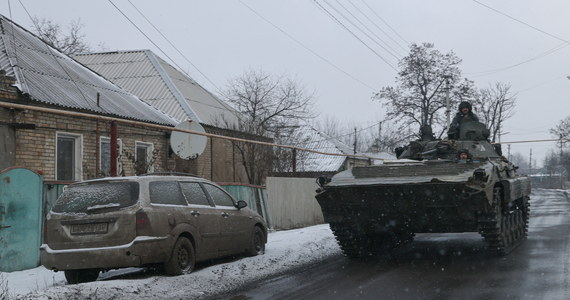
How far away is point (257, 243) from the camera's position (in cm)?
1041

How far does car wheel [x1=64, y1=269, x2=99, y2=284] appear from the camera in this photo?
25.6 feet

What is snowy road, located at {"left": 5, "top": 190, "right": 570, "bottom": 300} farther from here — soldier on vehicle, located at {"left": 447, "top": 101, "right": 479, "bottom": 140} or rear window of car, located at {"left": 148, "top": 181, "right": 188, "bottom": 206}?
soldier on vehicle, located at {"left": 447, "top": 101, "right": 479, "bottom": 140}

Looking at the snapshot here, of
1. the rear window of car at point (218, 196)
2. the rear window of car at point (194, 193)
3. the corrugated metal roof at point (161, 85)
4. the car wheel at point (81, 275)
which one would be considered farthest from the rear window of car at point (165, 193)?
the corrugated metal roof at point (161, 85)

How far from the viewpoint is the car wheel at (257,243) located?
1010 centimetres

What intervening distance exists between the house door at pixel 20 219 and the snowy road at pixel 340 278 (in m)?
0.23

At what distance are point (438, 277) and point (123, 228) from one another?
4173mm

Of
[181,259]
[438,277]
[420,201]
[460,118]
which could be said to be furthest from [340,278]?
[460,118]

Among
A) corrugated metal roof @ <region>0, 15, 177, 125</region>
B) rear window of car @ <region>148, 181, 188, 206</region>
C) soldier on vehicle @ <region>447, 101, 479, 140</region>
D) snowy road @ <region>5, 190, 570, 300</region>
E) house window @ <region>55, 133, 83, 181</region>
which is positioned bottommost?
snowy road @ <region>5, 190, 570, 300</region>

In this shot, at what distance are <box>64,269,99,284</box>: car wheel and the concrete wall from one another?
7.01 meters

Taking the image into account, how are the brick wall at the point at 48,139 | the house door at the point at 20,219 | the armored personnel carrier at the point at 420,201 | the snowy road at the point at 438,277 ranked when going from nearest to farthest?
the snowy road at the point at 438,277 → the house door at the point at 20,219 → the armored personnel carrier at the point at 420,201 → the brick wall at the point at 48,139

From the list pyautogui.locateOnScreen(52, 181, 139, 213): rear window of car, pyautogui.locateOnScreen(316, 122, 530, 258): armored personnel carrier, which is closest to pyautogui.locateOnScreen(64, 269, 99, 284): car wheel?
pyautogui.locateOnScreen(52, 181, 139, 213): rear window of car

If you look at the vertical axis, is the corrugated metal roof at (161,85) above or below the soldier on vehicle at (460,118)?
above

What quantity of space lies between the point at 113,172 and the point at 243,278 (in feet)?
9.14

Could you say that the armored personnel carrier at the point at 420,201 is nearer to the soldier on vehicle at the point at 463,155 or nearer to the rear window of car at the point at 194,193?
the soldier on vehicle at the point at 463,155
